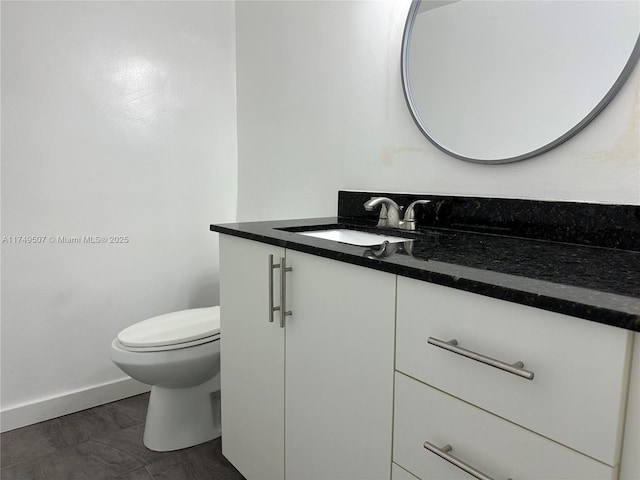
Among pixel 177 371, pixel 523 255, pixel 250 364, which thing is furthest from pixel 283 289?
pixel 177 371

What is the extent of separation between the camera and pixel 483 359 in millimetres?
759

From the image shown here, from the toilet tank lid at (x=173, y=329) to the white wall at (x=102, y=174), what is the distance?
1.31 feet

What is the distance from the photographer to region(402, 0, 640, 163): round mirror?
111 cm

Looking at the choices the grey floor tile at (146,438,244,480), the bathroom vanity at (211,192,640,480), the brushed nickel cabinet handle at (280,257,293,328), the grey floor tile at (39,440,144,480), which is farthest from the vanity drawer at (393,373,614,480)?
the grey floor tile at (39,440,144,480)

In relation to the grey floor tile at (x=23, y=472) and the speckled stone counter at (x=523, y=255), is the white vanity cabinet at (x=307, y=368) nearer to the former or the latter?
the speckled stone counter at (x=523, y=255)

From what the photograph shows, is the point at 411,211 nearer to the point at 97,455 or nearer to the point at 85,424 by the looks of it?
the point at 97,455

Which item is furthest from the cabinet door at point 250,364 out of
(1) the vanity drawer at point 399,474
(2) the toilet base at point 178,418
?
(1) the vanity drawer at point 399,474

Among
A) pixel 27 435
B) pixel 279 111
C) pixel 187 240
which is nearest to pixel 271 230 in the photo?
pixel 279 111

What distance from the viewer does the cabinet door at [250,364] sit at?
Answer: 131 centimetres

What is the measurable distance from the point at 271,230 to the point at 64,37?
51.7 inches

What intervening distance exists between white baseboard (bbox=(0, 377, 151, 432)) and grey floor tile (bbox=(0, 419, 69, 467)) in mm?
33

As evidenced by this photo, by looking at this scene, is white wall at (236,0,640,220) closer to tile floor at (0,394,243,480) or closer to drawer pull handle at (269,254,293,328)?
drawer pull handle at (269,254,293,328)

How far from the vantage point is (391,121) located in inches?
64.8

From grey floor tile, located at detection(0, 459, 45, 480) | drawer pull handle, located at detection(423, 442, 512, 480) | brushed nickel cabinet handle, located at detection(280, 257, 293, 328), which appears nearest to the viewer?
drawer pull handle, located at detection(423, 442, 512, 480)
